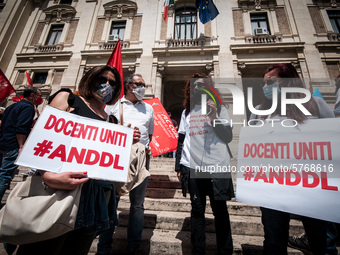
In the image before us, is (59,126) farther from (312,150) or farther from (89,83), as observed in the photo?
(312,150)

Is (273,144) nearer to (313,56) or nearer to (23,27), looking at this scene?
(313,56)

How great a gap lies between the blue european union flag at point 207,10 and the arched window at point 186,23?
55.7 inches

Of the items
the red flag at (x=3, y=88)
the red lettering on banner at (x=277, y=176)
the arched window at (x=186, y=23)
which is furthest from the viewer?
the arched window at (x=186, y=23)

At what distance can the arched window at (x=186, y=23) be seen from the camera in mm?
10414

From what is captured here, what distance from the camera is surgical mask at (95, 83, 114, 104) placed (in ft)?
4.52

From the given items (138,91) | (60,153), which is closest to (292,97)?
(138,91)

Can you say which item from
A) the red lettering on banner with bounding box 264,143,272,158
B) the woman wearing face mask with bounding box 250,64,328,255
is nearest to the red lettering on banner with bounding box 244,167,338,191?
the red lettering on banner with bounding box 264,143,272,158

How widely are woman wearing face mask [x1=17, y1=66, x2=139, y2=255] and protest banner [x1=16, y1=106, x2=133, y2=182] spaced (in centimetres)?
8

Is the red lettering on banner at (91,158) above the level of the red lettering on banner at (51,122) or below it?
below

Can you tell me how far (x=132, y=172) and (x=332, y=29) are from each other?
1347 centimetres

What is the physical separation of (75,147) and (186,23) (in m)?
12.2

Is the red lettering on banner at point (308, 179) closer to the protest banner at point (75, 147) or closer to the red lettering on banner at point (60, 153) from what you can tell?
the protest banner at point (75, 147)

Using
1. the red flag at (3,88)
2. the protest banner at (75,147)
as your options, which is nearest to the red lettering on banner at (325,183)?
the protest banner at (75,147)

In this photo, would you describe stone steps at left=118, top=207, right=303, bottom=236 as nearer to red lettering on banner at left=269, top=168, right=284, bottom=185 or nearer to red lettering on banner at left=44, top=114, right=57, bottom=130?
red lettering on banner at left=269, top=168, right=284, bottom=185
